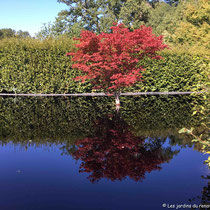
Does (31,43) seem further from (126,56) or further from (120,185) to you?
(120,185)

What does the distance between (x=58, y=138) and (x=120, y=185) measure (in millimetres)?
4152

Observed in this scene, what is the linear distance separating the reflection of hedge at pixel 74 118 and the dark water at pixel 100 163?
0.04 metres

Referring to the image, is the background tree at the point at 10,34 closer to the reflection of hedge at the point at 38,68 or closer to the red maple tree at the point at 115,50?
the reflection of hedge at the point at 38,68

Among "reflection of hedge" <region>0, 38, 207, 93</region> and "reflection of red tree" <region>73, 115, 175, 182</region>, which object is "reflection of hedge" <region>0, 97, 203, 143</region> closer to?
"reflection of red tree" <region>73, 115, 175, 182</region>

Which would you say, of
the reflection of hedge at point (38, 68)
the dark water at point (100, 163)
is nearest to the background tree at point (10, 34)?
the reflection of hedge at point (38, 68)

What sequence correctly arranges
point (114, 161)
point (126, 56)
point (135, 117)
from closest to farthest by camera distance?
point (114, 161), point (135, 117), point (126, 56)

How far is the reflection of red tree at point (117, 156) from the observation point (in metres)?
6.00

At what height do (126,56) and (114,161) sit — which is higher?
(126,56)

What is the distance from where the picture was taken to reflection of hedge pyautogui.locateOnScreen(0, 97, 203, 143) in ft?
31.5

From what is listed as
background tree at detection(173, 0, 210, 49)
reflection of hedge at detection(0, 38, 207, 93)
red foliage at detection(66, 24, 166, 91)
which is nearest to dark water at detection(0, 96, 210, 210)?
red foliage at detection(66, 24, 166, 91)

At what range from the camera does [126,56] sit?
44.8 feet

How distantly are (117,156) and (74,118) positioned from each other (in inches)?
224

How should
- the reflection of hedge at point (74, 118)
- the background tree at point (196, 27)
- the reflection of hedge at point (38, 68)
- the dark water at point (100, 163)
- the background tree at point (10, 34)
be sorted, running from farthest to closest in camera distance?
the background tree at point (196, 27), the background tree at point (10, 34), the reflection of hedge at point (38, 68), the reflection of hedge at point (74, 118), the dark water at point (100, 163)

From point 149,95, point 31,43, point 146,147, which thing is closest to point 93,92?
point 149,95
